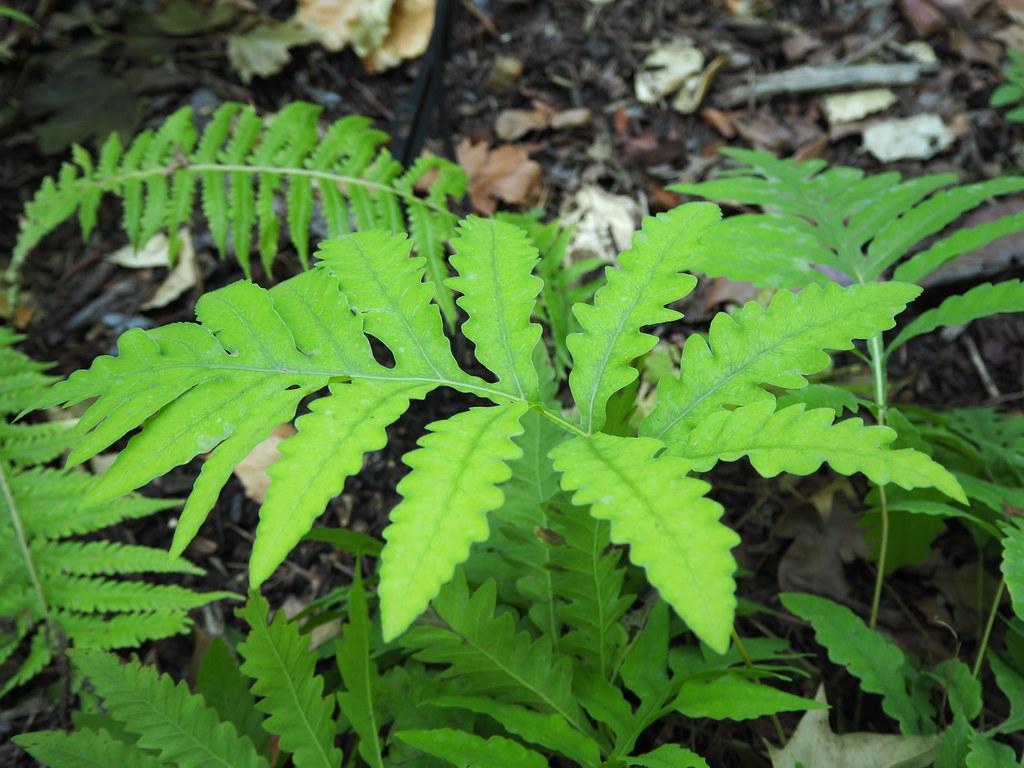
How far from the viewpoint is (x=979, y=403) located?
244 cm

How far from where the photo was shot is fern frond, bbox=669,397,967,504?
1.03 metres

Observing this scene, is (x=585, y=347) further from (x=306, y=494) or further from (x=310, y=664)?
(x=310, y=664)

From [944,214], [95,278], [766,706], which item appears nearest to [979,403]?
[944,214]

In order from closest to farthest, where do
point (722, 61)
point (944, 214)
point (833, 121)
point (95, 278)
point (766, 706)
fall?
point (766, 706) < point (944, 214) < point (95, 278) < point (833, 121) < point (722, 61)

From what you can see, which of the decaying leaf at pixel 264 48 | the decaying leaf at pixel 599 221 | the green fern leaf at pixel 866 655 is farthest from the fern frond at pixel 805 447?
the decaying leaf at pixel 264 48

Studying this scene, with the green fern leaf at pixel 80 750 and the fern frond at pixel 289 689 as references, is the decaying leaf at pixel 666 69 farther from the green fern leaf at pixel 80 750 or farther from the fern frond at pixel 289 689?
the green fern leaf at pixel 80 750

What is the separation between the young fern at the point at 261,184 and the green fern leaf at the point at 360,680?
3.56 ft

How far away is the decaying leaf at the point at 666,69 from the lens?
130 inches

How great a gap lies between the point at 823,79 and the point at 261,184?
7.75ft

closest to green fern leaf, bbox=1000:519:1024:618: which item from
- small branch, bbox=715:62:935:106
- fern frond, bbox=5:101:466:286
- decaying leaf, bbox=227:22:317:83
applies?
fern frond, bbox=5:101:466:286

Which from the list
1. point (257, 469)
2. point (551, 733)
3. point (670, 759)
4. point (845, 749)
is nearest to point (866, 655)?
point (845, 749)

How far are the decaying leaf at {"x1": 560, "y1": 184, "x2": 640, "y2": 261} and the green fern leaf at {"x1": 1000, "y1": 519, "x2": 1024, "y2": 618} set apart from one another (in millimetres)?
1674

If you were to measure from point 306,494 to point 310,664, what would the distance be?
57 cm

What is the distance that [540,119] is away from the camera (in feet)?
10.7
